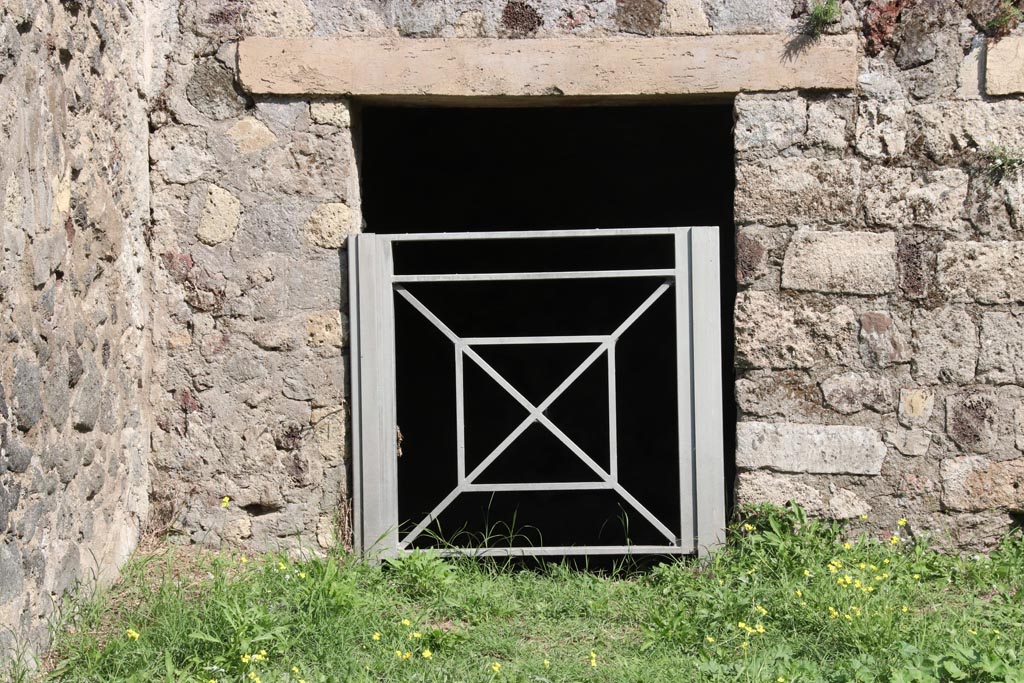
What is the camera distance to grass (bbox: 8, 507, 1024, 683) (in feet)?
10.2

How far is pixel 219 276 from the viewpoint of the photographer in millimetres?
3973

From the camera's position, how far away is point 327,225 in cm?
396

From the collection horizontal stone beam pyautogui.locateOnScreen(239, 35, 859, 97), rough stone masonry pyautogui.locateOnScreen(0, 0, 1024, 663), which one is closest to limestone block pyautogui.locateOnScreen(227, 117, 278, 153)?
rough stone masonry pyautogui.locateOnScreen(0, 0, 1024, 663)

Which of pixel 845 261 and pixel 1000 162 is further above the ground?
pixel 1000 162

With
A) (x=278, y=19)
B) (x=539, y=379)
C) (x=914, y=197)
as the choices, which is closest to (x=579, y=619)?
(x=914, y=197)

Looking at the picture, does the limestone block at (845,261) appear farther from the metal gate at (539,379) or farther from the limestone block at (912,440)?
the metal gate at (539,379)

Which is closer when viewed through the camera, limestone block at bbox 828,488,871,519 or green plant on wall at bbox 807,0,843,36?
green plant on wall at bbox 807,0,843,36

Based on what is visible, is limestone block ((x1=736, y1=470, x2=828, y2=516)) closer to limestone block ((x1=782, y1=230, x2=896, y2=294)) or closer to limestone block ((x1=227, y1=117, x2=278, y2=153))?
limestone block ((x1=782, y1=230, x2=896, y2=294))

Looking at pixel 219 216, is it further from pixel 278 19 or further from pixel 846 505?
pixel 846 505

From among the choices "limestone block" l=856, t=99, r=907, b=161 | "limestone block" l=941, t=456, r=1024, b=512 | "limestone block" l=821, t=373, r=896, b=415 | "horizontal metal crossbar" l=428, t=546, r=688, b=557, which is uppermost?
"limestone block" l=856, t=99, r=907, b=161

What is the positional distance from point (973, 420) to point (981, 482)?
0.24 m

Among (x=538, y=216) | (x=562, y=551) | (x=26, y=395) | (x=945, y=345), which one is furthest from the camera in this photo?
(x=538, y=216)

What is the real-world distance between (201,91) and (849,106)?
8.12ft

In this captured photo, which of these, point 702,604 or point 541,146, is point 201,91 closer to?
point 702,604
